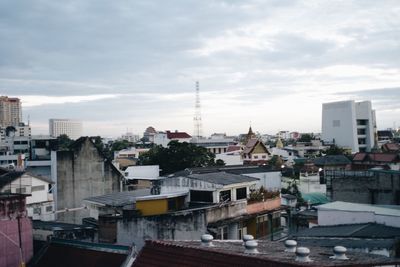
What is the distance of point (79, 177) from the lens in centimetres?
3428

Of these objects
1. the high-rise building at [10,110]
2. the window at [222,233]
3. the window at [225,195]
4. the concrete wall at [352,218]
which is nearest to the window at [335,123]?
the concrete wall at [352,218]

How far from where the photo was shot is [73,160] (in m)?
34.0

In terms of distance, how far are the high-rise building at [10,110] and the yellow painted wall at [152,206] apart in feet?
571

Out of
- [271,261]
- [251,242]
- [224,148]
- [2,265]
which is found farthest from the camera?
[224,148]

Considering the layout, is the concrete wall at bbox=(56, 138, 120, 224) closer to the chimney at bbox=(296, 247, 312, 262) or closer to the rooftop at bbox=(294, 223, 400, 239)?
the rooftop at bbox=(294, 223, 400, 239)

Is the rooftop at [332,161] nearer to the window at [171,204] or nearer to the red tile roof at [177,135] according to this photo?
the window at [171,204]

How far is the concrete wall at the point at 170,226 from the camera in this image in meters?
19.0

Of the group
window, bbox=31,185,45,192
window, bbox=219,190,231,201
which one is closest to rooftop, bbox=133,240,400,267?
window, bbox=219,190,231,201

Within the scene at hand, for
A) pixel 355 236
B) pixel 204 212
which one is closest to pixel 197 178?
pixel 204 212

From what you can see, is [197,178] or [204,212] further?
[197,178]

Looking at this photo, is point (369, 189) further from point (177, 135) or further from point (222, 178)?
point (177, 135)

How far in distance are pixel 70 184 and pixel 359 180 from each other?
779 inches

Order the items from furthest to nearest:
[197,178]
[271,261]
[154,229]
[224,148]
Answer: [224,148]
[197,178]
[154,229]
[271,261]

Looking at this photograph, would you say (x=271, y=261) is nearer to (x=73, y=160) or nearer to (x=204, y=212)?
(x=204, y=212)
